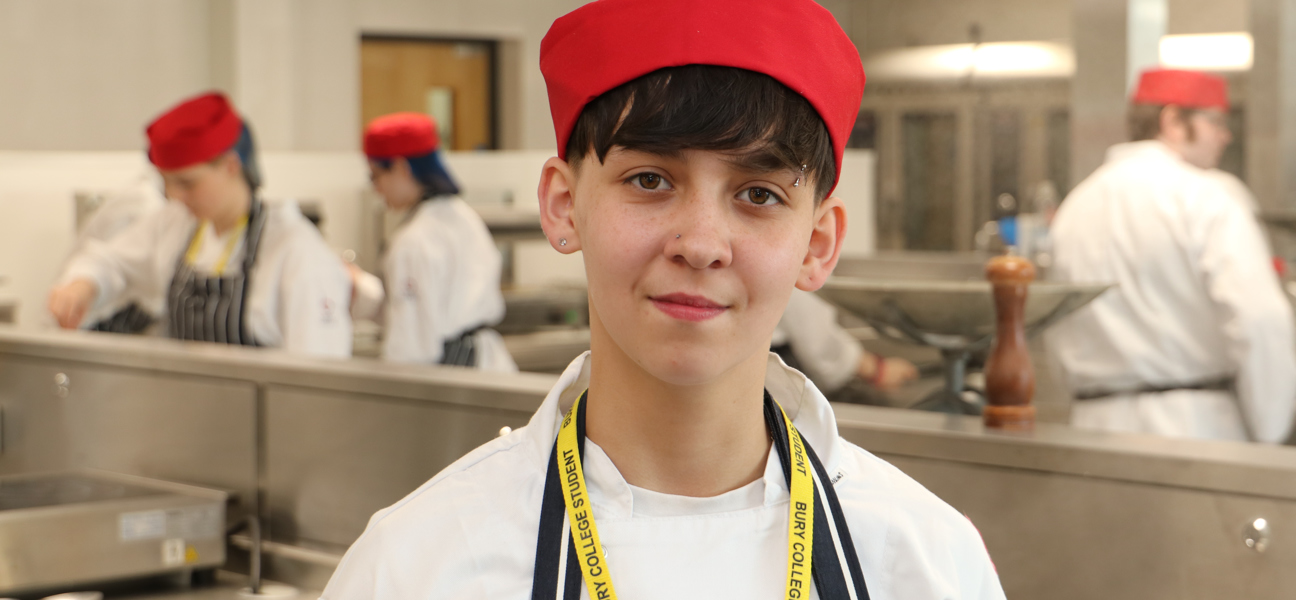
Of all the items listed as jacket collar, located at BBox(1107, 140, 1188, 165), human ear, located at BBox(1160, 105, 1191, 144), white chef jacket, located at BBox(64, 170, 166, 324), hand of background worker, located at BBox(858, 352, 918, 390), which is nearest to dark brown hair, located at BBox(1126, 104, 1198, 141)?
human ear, located at BBox(1160, 105, 1191, 144)

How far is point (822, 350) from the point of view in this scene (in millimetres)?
3070

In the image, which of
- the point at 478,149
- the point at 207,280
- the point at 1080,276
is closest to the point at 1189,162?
the point at 1080,276

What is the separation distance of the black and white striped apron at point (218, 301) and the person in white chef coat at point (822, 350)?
1.25m

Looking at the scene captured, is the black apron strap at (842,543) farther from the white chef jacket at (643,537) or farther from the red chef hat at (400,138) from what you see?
the red chef hat at (400,138)

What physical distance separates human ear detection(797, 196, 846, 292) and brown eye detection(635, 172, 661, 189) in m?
0.12

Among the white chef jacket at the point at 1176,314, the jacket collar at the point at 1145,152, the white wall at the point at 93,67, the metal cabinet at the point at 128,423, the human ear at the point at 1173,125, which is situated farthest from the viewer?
the white wall at the point at 93,67

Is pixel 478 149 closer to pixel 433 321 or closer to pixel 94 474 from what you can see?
pixel 433 321

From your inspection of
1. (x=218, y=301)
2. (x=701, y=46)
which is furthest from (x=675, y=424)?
(x=218, y=301)

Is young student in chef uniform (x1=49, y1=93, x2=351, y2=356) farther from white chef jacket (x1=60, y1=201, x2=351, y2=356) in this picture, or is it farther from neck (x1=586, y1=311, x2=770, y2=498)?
neck (x1=586, y1=311, x2=770, y2=498)

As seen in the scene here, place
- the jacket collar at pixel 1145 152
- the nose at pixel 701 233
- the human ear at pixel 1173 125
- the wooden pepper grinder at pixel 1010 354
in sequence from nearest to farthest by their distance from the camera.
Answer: the nose at pixel 701 233 → the wooden pepper grinder at pixel 1010 354 → the jacket collar at pixel 1145 152 → the human ear at pixel 1173 125

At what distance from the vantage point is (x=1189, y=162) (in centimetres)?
278

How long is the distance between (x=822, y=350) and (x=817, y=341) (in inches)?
1.2

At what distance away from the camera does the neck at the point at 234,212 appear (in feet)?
8.16

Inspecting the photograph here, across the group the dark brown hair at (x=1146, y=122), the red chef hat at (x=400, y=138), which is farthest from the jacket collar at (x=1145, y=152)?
the red chef hat at (x=400, y=138)
